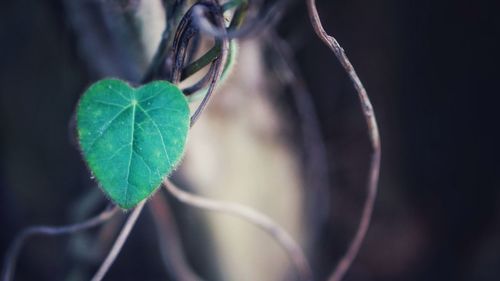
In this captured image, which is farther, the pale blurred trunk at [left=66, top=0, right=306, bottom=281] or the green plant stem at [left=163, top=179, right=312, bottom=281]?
the pale blurred trunk at [left=66, top=0, right=306, bottom=281]

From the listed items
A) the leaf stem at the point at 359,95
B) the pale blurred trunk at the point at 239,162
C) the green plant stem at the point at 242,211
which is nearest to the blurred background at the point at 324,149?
the pale blurred trunk at the point at 239,162

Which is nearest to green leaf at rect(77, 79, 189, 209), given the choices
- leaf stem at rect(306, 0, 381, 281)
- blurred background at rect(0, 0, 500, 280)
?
leaf stem at rect(306, 0, 381, 281)

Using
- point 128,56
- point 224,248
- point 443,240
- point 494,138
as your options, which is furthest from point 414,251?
point 128,56

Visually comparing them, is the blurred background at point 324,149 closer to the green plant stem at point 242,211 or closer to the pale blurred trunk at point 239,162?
the pale blurred trunk at point 239,162

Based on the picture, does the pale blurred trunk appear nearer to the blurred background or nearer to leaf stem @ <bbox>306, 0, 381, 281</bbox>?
the blurred background

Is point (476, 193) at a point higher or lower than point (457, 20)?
lower

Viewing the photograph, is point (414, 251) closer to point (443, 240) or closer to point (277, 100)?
point (443, 240)
